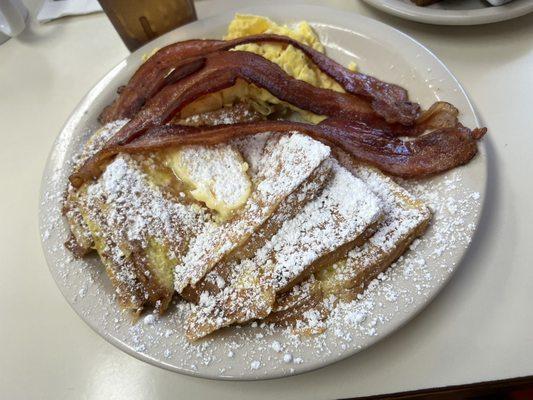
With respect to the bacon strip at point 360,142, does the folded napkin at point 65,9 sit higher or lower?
higher

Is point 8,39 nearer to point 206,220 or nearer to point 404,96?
point 206,220

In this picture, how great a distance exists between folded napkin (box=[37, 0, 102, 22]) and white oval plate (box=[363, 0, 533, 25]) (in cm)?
116

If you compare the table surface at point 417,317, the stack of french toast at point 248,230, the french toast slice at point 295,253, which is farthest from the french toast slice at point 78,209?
the french toast slice at point 295,253

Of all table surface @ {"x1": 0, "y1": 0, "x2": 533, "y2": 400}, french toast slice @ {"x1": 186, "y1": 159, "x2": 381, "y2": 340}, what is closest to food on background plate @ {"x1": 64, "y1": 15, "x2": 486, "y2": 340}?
french toast slice @ {"x1": 186, "y1": 159, "x2": 381, "y2": 340}

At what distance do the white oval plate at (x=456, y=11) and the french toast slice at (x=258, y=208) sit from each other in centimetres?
70

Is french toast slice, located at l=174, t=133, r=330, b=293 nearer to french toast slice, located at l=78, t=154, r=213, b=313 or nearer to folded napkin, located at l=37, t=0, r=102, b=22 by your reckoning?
french toast slice, located at l=78, t=154, r=213, b=313

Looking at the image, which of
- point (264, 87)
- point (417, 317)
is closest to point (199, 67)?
point (264, 87)

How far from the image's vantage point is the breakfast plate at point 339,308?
1.01 metres

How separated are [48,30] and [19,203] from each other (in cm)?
85

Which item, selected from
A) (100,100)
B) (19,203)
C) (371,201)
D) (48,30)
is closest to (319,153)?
(371,201)

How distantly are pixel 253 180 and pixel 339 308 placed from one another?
403 mm

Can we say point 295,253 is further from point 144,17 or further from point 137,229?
point 144,17

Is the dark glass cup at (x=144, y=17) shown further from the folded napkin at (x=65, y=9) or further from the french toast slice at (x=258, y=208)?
the french toast slice at (x=258, y=208)

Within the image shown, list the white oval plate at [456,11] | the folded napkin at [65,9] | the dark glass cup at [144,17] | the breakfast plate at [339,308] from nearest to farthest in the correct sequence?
the breakfast plate at [339,308] → the white oval plate at [456,11] → the dark glass cup at [144,17] → the folded napkin at [65,9]
